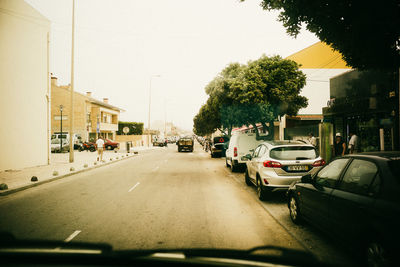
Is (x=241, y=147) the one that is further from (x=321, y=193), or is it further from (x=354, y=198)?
(x=354, y=198)

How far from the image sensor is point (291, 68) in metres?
18.5

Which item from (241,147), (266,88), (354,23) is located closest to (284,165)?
(354,23)

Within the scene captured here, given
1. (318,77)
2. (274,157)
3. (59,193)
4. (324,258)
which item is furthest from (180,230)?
(318,77)

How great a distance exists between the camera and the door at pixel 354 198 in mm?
3395

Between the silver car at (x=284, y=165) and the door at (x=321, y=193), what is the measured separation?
197cm

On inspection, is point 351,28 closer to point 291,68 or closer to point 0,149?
point 291,68

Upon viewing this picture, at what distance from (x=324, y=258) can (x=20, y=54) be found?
1678cm

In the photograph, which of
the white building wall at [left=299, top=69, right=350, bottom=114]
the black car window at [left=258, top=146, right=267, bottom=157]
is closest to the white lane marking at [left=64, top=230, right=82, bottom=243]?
the black car window at [left=258, top=146, right=267, bottom=157]

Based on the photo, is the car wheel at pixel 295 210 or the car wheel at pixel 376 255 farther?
the car wheel at pixel 295 210

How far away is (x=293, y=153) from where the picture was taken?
751cm

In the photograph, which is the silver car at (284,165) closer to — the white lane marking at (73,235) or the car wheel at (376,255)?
the car wheel at (376,255)

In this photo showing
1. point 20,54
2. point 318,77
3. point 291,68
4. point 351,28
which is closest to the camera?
point 351,28

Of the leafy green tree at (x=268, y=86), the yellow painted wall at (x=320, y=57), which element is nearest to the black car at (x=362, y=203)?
the leafy green tree at (x=268, y=86)

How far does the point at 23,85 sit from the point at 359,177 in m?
16.5
